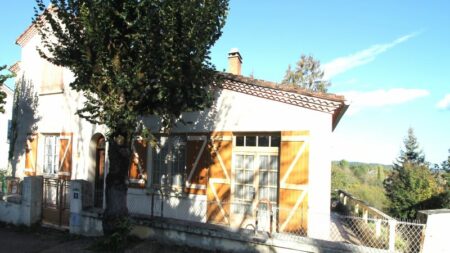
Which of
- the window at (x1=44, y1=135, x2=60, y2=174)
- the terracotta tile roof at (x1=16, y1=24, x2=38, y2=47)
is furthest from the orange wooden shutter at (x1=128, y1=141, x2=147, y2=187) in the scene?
the terracotta tile roof at (x1=16, y1=24, x2=38, y2=47)

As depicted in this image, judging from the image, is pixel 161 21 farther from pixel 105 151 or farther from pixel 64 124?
pixel 64 124

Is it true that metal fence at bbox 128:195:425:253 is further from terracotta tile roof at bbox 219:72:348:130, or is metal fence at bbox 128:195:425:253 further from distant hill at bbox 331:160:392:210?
distant hill at bbox 331:160:392:210

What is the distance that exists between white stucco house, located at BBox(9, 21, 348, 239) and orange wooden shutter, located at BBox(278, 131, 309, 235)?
24 millimetres

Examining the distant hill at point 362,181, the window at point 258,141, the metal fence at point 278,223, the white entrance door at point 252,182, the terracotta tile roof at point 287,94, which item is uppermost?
the terracotta tile roof at point 287,94

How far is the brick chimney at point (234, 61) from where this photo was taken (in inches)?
524

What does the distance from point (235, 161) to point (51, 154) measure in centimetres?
818

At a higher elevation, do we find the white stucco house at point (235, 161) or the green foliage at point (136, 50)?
the green foliage at point (136, 50)

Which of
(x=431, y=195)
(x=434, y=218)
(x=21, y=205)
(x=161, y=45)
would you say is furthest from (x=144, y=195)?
(x=431, y=195)

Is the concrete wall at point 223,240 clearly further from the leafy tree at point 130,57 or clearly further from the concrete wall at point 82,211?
the concrete wall at point 82,211

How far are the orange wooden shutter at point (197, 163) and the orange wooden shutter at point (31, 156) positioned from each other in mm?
7610

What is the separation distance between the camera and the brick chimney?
13320 millimetres

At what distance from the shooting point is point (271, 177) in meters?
9.77

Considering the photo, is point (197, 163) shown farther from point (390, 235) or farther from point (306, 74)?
point (306, 74)

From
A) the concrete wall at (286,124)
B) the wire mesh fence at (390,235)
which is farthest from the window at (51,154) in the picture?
the wire mesh fence at (390,235)
